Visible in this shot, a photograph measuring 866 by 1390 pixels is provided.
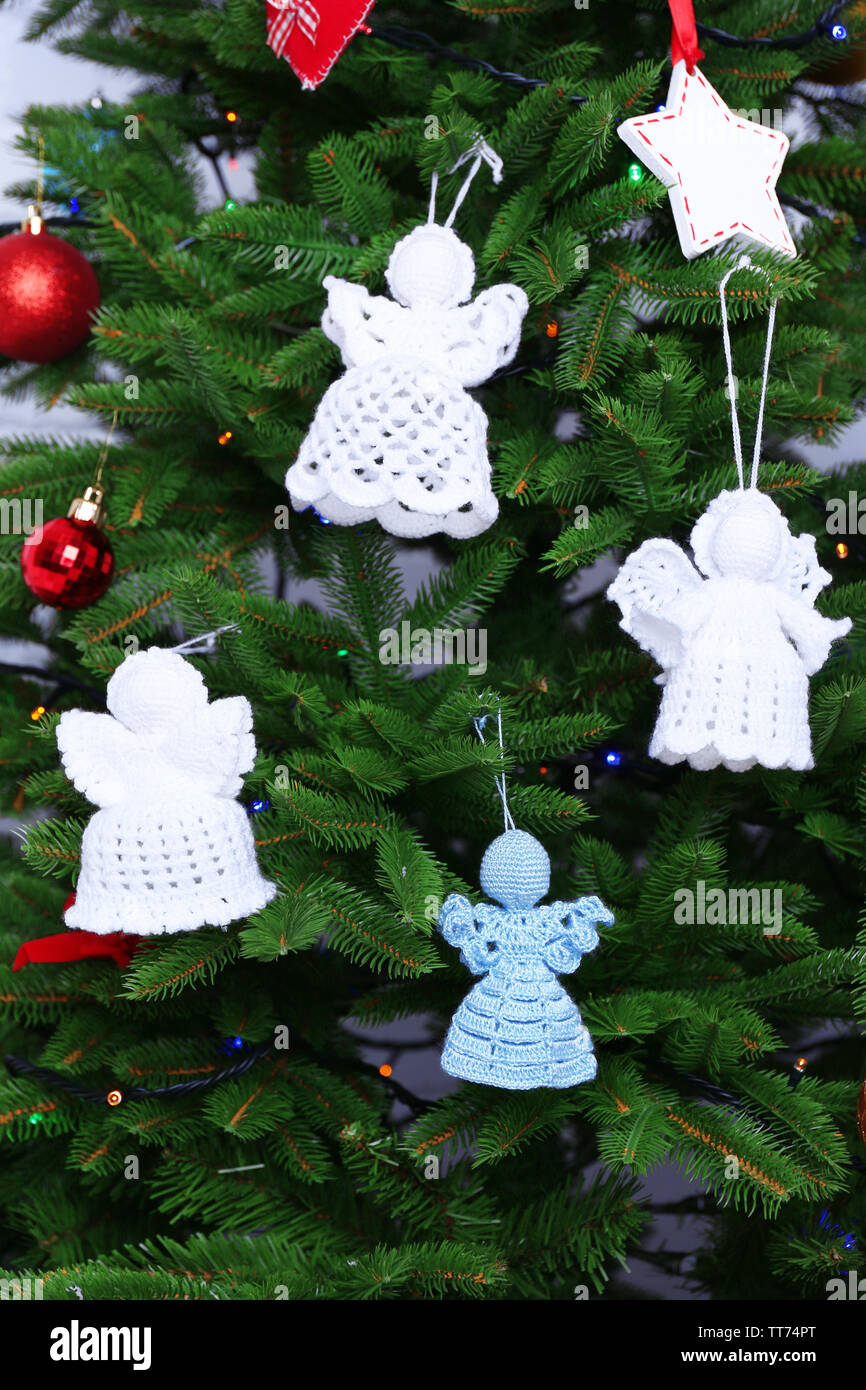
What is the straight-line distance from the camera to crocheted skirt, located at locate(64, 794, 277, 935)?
0.94m

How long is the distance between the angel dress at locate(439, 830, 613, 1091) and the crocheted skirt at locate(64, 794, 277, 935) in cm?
19

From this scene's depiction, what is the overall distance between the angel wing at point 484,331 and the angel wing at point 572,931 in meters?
0.49

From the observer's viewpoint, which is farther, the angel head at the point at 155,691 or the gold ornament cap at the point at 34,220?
the gold ornament cap at the point at 34,220

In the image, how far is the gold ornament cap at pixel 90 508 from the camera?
119cm

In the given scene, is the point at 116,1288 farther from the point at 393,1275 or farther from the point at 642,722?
the point at 642,722

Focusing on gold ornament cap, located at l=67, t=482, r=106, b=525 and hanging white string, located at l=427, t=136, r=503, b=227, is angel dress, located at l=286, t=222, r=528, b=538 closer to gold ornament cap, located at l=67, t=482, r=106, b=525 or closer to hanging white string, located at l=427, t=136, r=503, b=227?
hanging white string, located at l=427, t=136, r=503, b=227

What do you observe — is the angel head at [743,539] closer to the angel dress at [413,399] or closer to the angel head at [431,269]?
the angel dress at [413,399]

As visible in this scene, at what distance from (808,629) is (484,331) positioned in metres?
0.41

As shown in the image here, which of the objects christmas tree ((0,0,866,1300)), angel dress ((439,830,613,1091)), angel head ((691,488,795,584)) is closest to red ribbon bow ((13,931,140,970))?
christmas tree ((0,0,866,1300))

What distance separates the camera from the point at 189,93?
141 centimetres

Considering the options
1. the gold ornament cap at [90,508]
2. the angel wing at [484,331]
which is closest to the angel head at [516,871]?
the angel wing at [484,331]

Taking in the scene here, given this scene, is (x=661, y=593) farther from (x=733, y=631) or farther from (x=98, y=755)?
(x=98, y=755)

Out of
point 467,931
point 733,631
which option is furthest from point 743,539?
point 467,931

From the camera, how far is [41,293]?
50.4 inches
